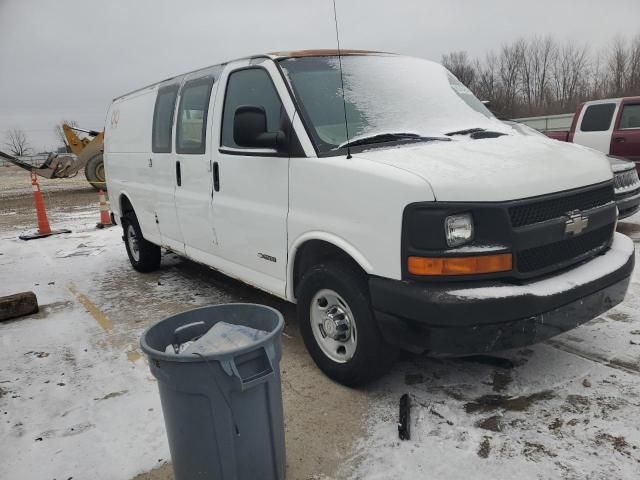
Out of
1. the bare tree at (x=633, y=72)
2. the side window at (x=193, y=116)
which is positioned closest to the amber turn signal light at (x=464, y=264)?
the side window at (x=193, y=116)

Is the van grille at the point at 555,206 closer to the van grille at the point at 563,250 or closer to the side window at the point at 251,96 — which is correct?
the van grille at the point at 563,250

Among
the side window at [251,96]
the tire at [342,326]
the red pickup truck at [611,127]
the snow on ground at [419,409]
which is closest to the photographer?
the snow on ground at [419,409]

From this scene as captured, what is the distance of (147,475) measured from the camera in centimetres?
271

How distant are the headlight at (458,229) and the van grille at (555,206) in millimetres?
225

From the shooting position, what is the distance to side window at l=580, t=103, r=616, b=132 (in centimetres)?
893

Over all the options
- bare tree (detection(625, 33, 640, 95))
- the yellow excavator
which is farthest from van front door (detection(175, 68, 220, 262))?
bare tree (detection(625, 33, 640, 95))

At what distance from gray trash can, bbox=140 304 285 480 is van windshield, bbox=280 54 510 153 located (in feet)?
5.39

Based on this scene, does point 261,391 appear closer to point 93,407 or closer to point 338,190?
point 338,190

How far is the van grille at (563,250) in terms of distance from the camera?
2.86 metres

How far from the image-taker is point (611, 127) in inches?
349

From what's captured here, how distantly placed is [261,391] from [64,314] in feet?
12.9

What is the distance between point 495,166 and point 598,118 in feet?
24.2

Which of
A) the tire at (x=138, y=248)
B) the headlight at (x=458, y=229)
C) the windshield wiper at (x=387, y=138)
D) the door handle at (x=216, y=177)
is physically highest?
the windshield wiper at (x=387, y=138)

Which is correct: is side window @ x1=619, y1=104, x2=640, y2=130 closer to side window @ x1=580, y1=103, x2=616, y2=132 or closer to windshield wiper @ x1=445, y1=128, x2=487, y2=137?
side window @ x1=580, y1=103, x2=616, y2=132
